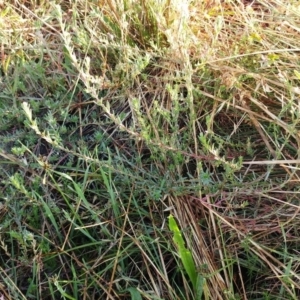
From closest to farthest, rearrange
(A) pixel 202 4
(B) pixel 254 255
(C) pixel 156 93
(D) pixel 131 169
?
(B) pixel 254 255, (D) pixel 131 169, (C) pixel 156 93, (A) pixel 202 4

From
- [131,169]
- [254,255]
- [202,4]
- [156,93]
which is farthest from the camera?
[202,4]

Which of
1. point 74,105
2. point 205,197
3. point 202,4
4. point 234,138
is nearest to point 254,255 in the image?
point 205,197

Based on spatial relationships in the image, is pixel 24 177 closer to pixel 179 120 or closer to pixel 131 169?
pixel 131 169

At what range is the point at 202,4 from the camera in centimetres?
183

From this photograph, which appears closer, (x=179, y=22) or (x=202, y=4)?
(x=179, y=22)

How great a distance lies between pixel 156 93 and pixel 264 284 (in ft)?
2.06

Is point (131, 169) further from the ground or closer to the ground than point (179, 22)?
closer to the ground

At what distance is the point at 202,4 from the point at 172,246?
0.88 m

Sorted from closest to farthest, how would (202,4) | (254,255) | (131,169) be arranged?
(254,255), (131,169), (202,4)

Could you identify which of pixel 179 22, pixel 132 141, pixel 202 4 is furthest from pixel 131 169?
pixel 202 4

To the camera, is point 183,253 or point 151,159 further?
point 151,159

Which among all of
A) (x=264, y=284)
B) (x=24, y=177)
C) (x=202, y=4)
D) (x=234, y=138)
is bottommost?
(x=264, y=284)

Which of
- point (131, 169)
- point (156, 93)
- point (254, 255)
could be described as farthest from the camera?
point (156, 93)

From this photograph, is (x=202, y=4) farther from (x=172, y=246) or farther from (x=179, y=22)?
(x=172, y=246)
